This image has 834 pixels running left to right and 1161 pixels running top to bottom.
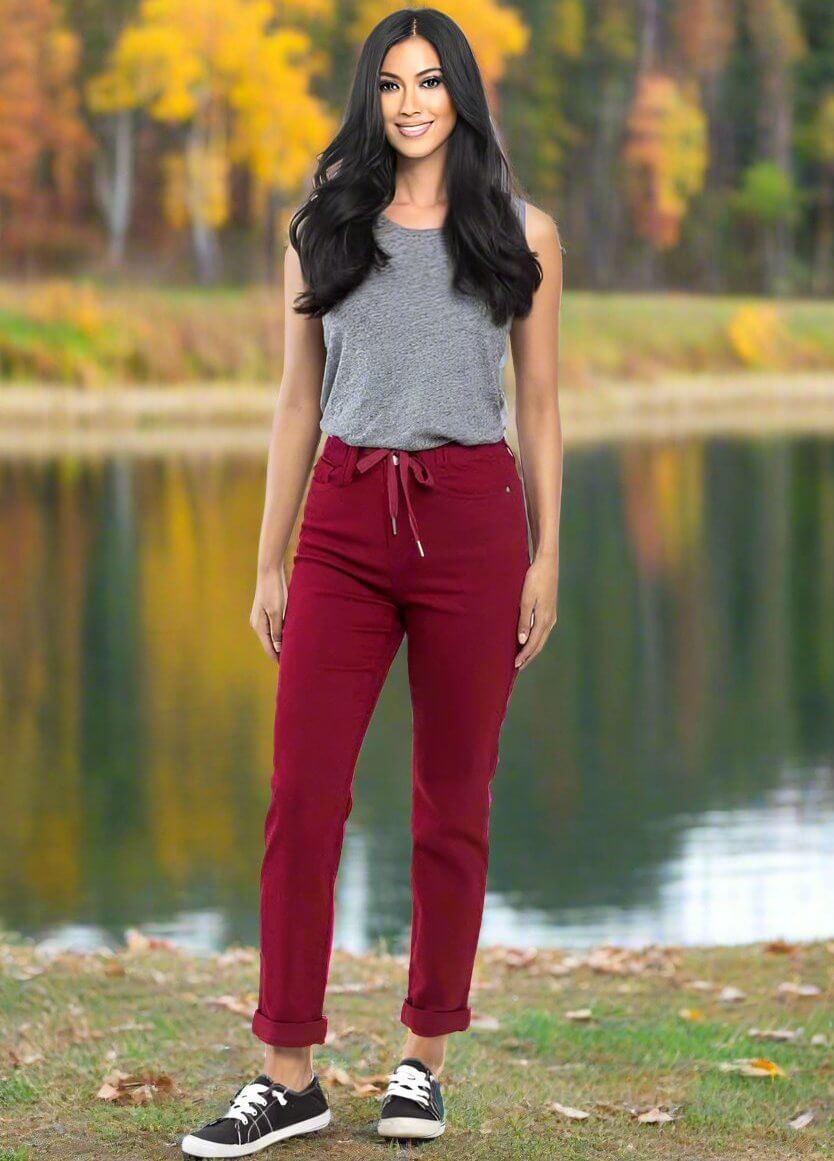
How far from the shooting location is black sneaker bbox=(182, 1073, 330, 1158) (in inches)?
113

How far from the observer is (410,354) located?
2898mm

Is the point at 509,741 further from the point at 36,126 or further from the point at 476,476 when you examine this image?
the point at 36,126

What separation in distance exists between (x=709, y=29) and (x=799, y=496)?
30.3m

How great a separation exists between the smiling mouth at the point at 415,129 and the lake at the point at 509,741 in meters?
3.57

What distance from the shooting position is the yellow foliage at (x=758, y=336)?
38031 millimetres

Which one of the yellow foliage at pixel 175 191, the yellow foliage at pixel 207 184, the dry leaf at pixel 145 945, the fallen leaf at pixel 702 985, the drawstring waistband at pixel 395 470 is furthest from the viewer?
the yellow foliage at pixel 175 191

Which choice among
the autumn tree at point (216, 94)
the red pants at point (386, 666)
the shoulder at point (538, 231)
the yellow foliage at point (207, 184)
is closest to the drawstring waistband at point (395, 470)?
the red pants at point (386, 666)

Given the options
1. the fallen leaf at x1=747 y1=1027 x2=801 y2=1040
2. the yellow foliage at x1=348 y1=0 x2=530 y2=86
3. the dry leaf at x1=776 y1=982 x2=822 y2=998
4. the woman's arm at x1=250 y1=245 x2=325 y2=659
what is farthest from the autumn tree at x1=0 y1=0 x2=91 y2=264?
the woman's arm at x1=250 y1=245 x2=325 y2=659

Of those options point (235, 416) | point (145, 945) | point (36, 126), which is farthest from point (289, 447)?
point (36, 126)

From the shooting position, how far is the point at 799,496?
769 inches

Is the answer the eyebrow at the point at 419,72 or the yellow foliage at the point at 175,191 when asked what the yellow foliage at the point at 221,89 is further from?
the eyebrow at the point at 419,72

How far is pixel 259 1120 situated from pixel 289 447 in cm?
99

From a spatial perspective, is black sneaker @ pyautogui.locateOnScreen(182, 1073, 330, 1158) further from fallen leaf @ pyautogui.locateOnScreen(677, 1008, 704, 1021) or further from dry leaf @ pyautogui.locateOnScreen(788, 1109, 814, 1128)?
fallen leaf @ pyautogui.locateOnScreen(677, 1008, 704, 1021)

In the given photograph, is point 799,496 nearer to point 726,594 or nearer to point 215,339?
point 726,594
